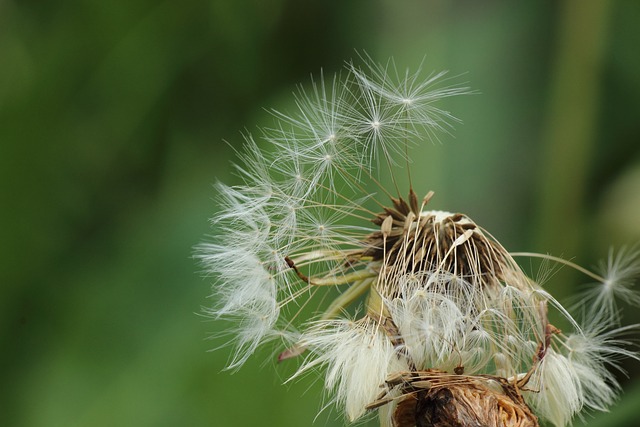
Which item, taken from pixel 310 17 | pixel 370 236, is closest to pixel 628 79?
pixel 310 17

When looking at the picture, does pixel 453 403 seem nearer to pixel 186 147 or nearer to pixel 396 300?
pixel 396 300

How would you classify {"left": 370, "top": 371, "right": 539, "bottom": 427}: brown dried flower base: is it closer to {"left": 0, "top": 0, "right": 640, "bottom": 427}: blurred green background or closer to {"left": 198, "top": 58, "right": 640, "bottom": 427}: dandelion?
{"left": 198, "top": 58, "right": 640, "bottom": 427}: dandelion

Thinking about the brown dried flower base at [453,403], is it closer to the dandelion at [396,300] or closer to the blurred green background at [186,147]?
the dandelion at [396,300]

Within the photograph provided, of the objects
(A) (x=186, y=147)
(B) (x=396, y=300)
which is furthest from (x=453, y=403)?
(A) (x=186, y=147)

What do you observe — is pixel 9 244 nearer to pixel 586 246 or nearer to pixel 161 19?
pixel 161 19

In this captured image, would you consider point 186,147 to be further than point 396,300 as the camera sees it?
Yes

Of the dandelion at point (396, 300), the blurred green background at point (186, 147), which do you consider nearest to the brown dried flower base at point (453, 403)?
the dandelion at point (396, 300)
